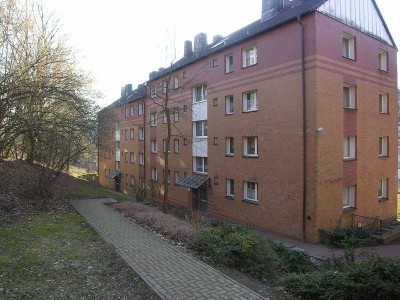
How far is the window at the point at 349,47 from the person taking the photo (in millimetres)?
16250

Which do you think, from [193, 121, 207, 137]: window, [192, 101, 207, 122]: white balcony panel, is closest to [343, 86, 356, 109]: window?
[192, 101, 207, 122]: white balcony panel

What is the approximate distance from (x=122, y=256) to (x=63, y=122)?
8.72 metres

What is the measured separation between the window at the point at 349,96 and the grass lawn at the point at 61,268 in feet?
44.6

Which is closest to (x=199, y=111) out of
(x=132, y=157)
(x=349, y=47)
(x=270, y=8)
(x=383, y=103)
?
Result: (x=270, y=8)

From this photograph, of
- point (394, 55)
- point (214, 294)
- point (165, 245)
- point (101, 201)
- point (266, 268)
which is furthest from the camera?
point (394, 55)

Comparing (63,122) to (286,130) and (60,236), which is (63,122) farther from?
(286,130)

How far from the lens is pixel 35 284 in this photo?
569 cm

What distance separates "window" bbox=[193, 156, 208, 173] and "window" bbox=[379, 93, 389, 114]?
37.0ft

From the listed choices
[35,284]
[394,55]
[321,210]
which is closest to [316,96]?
[321,210]

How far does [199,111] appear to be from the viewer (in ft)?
73.7

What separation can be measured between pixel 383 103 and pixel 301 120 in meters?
7.62

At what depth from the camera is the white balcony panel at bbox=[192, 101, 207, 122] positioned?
2184 centimetres

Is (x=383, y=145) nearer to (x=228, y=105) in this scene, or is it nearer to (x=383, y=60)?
(x=383, y=60)

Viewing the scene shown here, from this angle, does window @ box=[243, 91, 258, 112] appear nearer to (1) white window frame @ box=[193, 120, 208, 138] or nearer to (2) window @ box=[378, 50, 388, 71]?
(1) white window frame @ box=[193, 120, 208, 138]
